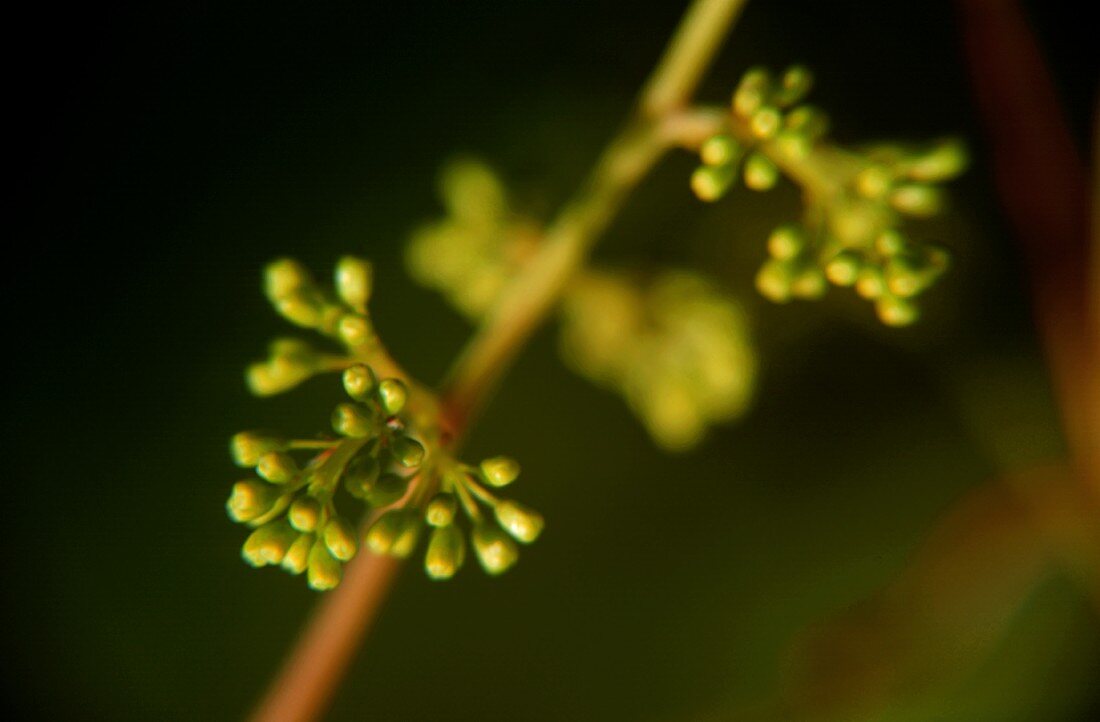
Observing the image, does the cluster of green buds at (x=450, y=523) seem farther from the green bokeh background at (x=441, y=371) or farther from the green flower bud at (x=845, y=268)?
the green bokeh background at (x=441, y=371)

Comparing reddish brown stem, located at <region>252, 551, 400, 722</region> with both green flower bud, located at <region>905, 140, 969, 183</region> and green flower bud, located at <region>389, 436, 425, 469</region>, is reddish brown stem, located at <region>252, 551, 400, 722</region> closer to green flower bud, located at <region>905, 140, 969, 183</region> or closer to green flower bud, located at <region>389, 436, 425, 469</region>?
green flower bud, located at <region>389, 436, 425, 469</region>

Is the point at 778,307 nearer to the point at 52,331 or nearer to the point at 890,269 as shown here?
the point at 890,269

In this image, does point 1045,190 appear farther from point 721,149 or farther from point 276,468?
point 276,468

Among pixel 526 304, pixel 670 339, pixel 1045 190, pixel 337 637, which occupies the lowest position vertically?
pixel 337 637

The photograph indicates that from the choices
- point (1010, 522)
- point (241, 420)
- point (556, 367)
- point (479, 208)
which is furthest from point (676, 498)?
point (241, 420)

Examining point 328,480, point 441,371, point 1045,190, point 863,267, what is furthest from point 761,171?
point 441,371

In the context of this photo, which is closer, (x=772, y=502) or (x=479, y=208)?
(x=479, y=208)
